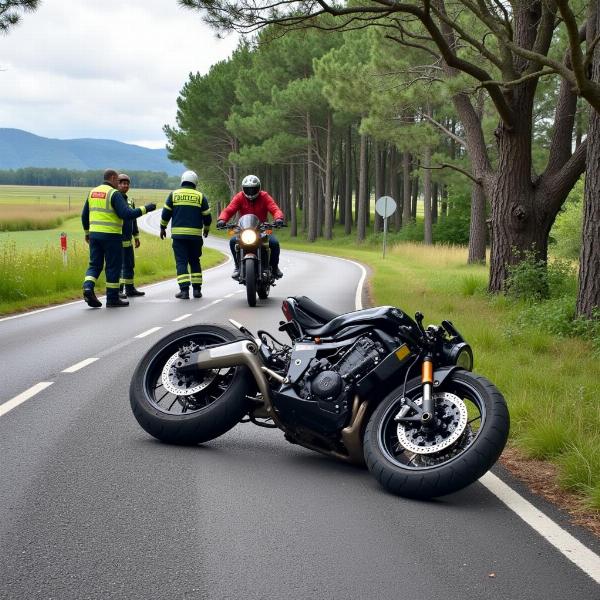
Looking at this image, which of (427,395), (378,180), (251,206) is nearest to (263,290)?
(251,206)

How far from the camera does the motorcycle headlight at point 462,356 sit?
460 centimetres

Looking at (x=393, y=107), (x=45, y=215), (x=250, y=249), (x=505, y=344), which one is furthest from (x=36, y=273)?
Answer: (x=45, y=215)

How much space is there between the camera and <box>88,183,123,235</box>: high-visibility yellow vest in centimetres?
1351

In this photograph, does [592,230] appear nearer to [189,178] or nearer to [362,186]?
[189,178]

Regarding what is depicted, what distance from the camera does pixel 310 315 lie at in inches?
200

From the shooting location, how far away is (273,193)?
74.5 m

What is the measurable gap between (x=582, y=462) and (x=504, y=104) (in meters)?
8.93

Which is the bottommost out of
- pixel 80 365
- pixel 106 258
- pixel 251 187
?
pixel 80 365

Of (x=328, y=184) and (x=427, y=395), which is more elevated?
(x=328, y=184)

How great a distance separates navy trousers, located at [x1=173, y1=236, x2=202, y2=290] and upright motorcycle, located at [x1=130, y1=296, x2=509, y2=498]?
932 cm

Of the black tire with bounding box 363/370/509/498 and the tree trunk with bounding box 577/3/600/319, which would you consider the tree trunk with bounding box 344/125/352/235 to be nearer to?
the tree trunk with bounding box 577/3/600/319

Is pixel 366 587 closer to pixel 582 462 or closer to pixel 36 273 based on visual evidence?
pixel 582 462

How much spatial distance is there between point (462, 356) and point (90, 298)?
32.9 feet

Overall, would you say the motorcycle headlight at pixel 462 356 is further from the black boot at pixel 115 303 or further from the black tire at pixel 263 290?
the black boot at pixel 115 303
